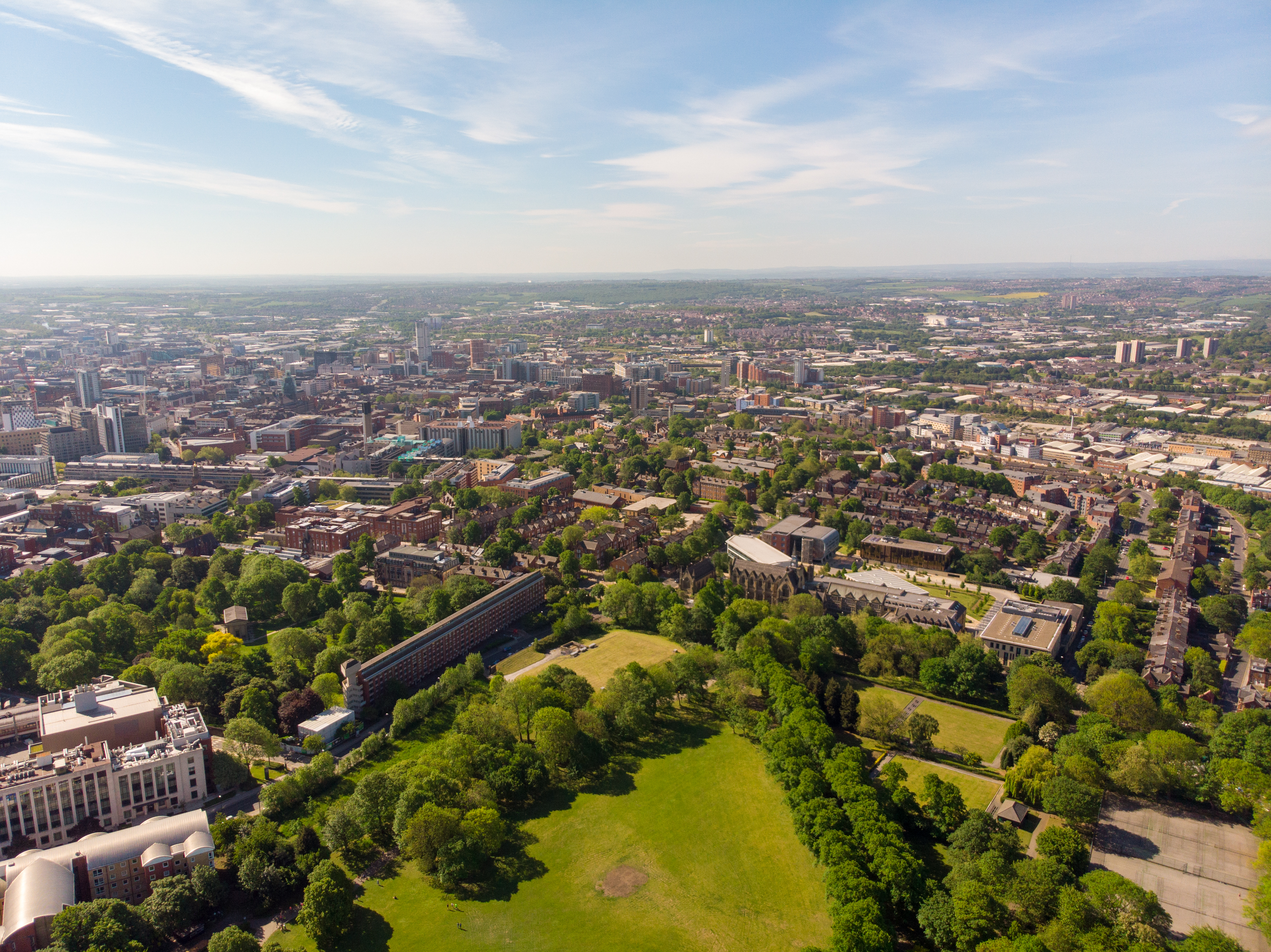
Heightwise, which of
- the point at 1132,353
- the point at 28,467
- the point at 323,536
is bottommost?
the point at 323,536

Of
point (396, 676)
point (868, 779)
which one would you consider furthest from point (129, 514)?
point (868, 779)

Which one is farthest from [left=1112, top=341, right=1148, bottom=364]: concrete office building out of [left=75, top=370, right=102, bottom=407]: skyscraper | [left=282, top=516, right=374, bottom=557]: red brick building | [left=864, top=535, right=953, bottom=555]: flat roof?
[left=75, top=370, right=102, bottom=407]: skyscraper

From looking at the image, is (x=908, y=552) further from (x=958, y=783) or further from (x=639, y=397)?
(x=639, y=397)

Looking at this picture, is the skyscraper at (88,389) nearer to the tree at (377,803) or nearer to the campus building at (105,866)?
the campus building at (105,866)

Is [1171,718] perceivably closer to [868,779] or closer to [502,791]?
[868,779]

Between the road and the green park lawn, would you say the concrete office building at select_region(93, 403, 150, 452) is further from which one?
the road

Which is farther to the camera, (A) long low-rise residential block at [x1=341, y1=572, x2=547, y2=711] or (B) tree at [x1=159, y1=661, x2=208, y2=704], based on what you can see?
(A) long low-rise residential block at [x1=341, y1=572, x2=547, y2=711]

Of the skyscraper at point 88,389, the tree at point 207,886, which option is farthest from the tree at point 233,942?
the skyscraper at point 88,389

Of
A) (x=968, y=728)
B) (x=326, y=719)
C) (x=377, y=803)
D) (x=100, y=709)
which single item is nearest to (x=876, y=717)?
(x=968, y=728)
